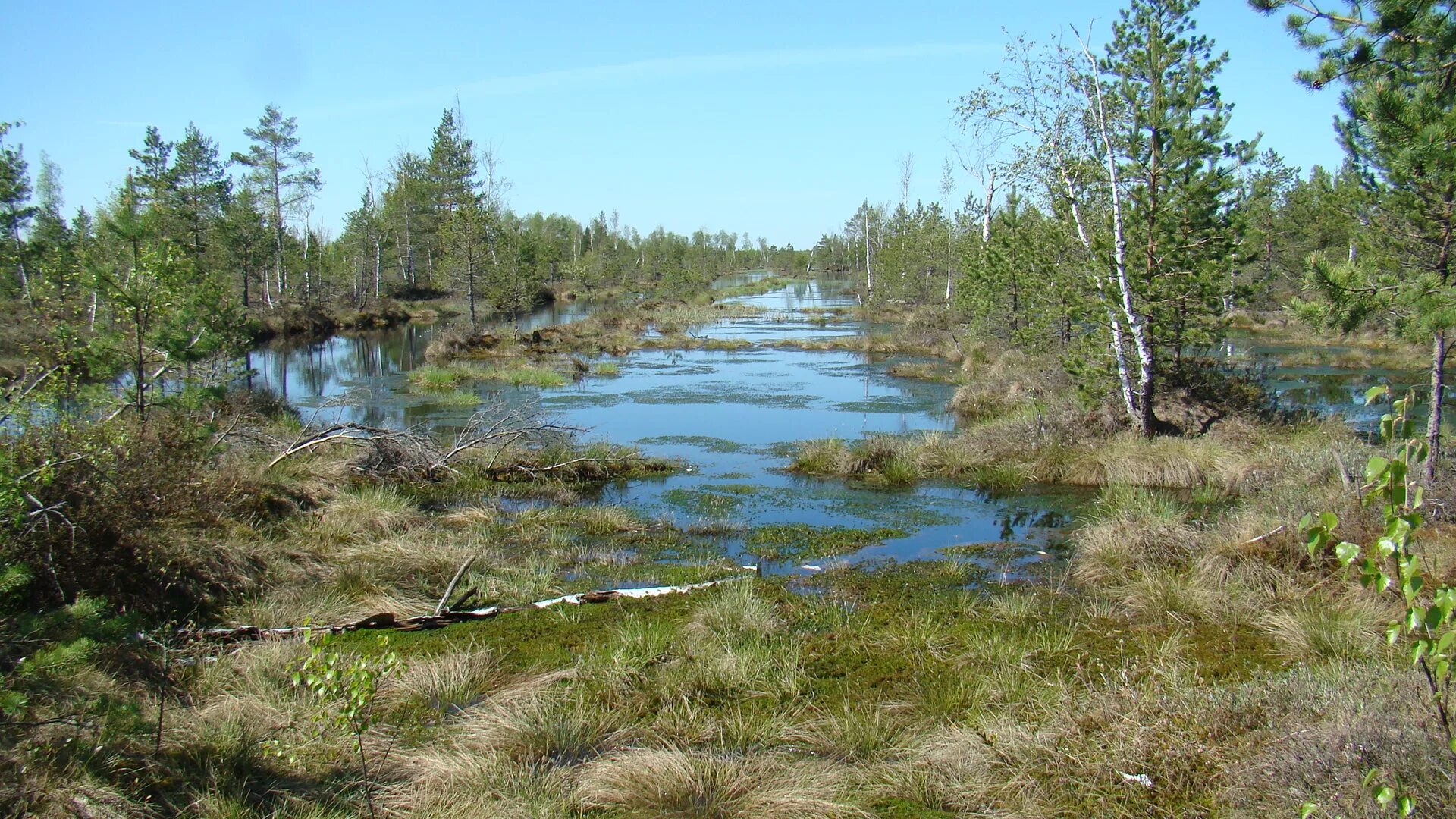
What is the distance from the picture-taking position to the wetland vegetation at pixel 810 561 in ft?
15.4

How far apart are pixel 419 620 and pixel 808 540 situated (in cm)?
520

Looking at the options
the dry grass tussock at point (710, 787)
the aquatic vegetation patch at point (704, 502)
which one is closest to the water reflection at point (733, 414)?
the aquatic vegetation patch at point (704, 502)

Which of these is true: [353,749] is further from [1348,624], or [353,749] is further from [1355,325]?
[1355,325]

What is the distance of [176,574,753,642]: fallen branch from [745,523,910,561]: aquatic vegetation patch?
1.66m

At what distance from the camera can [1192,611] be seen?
8.20 metres

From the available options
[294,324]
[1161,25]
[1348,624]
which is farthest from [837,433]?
[294,324]

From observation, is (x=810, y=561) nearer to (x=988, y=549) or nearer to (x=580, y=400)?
(x=988, y=549)

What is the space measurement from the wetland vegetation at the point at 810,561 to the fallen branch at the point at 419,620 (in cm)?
5

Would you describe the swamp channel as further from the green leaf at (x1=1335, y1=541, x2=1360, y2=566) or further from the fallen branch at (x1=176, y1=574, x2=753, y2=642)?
the green leaf at (x1=1335, y1=541, x2=1360, y2=566)

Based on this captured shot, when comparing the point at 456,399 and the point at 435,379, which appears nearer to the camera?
the point at 456,399

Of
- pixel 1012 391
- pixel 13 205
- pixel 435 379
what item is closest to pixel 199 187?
pixel 13 205

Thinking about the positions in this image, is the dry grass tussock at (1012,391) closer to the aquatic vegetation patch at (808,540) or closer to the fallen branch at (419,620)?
the aquatic vegetation patch at (808,540)

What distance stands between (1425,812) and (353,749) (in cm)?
509

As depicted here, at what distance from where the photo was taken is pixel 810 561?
1091cm
